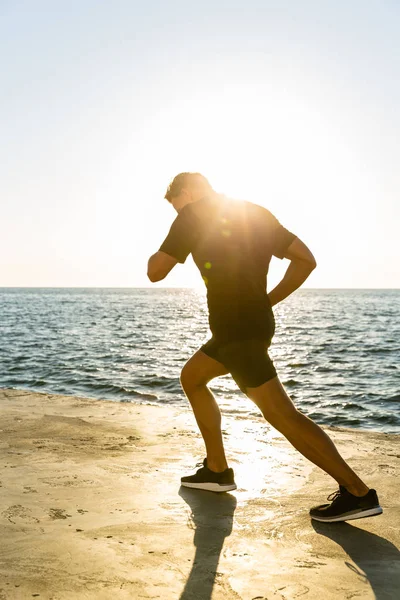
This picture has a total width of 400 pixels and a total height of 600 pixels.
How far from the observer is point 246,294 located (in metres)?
3.41

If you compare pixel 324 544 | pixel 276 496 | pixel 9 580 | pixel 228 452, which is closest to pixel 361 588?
pixel 324 544

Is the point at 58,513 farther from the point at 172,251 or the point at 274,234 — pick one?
the point at 274,234

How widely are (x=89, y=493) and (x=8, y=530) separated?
734 mm

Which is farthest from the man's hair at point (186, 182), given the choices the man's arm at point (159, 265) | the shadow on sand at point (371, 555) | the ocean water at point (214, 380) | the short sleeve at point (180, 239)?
the ocean water at point (214, 380)

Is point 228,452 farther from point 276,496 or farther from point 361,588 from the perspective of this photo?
point 361,588

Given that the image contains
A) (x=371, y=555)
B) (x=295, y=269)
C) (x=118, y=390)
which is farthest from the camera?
(x=118, y=390)

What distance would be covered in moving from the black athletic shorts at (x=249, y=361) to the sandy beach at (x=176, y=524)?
0.83 meters

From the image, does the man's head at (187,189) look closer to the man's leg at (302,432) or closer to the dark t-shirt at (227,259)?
the dark t-shirt at (227,259)

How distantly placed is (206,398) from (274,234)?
120 centimetres

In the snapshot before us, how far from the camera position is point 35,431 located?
217 inches

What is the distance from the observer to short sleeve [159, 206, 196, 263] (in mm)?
3352

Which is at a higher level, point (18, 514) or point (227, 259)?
point (227, 259)

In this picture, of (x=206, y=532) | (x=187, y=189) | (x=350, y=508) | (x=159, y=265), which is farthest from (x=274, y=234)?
(x=206, y=532)

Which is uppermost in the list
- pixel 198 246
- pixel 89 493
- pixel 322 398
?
pixel 198 246
